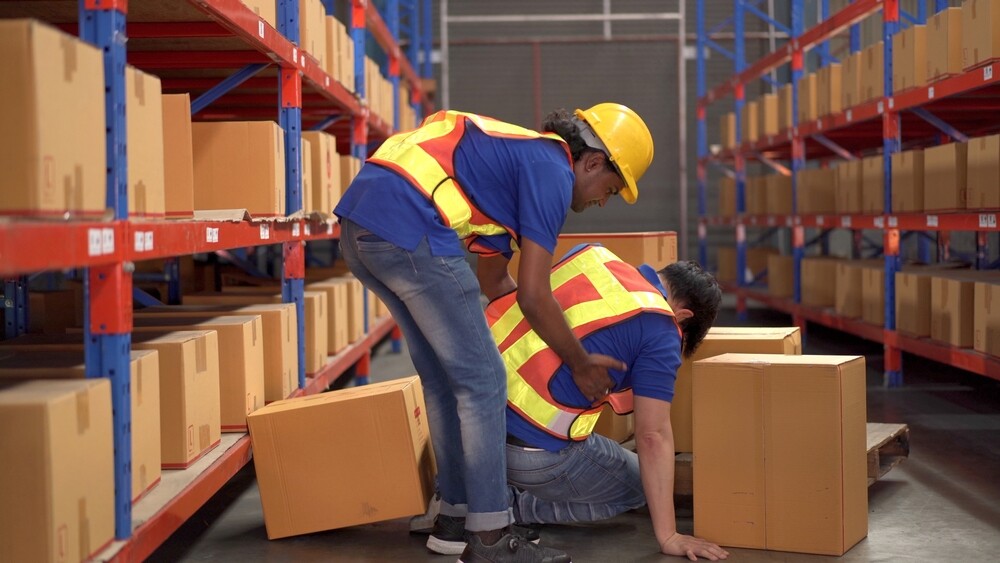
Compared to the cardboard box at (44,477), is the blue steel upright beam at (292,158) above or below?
above

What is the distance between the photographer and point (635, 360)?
317cm

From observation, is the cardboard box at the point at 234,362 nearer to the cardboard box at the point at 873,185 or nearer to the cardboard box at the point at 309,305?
the cardboard box at the point at 309,305

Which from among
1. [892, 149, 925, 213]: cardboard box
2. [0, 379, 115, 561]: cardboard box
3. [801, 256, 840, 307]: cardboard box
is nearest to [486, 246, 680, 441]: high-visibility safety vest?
[0, 379, 115, 561]: cardboard box

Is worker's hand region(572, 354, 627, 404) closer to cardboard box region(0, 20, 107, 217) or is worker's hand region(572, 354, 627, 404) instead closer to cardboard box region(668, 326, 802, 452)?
cardboard box region(668, 326, 802, 452)

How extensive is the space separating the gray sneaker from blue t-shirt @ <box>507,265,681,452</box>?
0.34 m

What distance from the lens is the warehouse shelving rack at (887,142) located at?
18.5ft

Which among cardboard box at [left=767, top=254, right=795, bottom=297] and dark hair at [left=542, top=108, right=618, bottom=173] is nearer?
dark hair at [left=542, top=108, right=618, bottom=173]

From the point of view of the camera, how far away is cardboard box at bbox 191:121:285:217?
13.2 ft

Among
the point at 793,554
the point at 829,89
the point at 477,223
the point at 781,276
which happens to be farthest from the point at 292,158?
the point at 781,276

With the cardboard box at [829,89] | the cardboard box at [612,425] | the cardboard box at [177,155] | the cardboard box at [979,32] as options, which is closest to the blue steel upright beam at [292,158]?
the cardboard box at [177,155]

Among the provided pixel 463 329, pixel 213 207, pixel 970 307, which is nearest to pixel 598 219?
pixel 970 307

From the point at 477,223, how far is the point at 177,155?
1.05 meters

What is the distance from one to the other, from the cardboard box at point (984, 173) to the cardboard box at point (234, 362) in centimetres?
373

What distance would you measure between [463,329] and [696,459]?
0.94 metres
